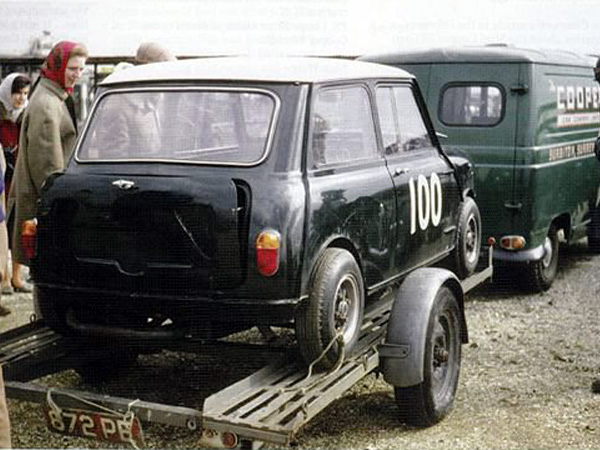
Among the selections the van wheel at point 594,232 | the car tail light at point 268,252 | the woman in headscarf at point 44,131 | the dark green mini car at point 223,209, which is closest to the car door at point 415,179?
the dark green mini car at point 223,209

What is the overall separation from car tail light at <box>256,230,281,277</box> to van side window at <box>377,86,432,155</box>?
1392 mm

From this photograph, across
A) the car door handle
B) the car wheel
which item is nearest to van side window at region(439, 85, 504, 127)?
the car door handle

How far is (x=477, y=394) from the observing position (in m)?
5.43

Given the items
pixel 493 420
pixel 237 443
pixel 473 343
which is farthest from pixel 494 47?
pixel 237 443

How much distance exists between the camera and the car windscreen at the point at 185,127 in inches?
171

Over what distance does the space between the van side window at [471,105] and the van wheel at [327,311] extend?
158 inches

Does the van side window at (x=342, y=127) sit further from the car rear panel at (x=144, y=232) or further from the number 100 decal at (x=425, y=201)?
the car rear panel at (x=144, y=232)

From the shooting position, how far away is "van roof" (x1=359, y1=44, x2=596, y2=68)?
785 centimetres

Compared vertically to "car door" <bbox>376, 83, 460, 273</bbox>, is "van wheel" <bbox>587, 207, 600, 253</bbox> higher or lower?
lower

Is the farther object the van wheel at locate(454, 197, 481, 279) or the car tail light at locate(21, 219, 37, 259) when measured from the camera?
the van wheel at locate(454, 197, 481, 279)

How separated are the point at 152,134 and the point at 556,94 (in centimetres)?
490

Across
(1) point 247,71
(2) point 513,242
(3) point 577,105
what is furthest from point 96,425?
(3) point 577,105

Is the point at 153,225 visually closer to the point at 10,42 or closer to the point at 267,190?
the point at 267,190

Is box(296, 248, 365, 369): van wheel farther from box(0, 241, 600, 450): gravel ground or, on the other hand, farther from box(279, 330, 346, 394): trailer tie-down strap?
box(0, 241, 600, 450): gravel ground
